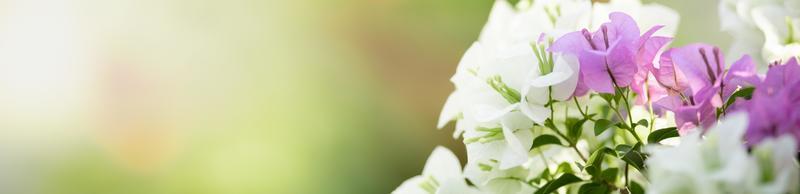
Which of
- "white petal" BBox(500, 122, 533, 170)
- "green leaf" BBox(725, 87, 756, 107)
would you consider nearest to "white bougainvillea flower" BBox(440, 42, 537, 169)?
"white petal" BBox(500, 122, 533, 170)

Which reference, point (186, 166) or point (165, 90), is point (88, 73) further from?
point (186, 166)

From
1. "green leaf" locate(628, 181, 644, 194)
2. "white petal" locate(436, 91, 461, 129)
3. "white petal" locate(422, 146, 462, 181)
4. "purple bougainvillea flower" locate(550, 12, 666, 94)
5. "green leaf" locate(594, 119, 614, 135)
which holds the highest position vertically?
"purple bougainvillea flower" locate(550, 12, 666, 94)

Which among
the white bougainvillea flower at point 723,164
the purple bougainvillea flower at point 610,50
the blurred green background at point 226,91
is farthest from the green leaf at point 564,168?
the blurred green background at point 226,91

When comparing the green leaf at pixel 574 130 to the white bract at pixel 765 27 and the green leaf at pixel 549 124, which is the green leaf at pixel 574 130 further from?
the white bract at pixel 765 27

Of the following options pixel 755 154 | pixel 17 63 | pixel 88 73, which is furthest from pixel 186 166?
pixel 755 154

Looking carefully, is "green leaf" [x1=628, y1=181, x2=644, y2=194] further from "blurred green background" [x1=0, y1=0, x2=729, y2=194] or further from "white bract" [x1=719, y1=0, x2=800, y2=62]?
"blurred green background" [x1=0, y1=0, x2=729, y2=194]
